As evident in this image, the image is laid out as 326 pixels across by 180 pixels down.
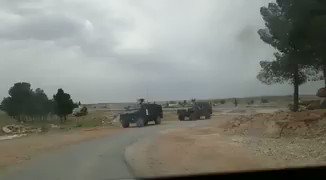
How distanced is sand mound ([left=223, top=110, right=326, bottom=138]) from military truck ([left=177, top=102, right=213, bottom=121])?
465mm

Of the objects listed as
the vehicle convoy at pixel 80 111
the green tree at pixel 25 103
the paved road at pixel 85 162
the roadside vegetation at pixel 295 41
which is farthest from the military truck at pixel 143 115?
the roadside vegetation at pixel 295 41

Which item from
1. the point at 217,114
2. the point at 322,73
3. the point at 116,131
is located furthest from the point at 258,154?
the point at 116,131

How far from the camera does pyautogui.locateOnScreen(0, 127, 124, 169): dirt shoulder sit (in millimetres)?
6348

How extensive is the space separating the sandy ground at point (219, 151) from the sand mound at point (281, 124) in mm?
33

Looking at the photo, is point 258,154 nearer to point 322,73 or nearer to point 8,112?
point 322,73

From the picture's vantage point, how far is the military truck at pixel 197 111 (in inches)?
309

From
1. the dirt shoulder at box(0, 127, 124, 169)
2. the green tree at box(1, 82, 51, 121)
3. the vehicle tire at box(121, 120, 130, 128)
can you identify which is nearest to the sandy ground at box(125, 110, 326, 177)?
the vehicle tire at box(121, 120, 130, 128)

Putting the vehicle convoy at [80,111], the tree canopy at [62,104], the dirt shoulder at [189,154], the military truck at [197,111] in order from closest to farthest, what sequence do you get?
the tree canopy at [62,104] → the dirt shoulder at [189,154] → the vehicle convoy at [80,111] → the military truck at [197,111]

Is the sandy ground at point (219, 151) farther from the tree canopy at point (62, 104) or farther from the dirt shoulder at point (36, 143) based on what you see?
the tree canopy at point (62, 104)

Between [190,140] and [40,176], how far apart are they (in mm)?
2607

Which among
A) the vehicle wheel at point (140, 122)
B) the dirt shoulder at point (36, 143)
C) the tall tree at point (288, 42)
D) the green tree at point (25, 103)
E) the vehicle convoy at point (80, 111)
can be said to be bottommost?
the dirt shoulder at point (36, 143)

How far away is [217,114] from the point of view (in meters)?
8.47

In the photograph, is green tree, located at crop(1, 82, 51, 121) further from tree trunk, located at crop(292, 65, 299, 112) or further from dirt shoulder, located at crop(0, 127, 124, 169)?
tree trunk, located at crop(292, 65, 299, 112)

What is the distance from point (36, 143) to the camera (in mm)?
6746
